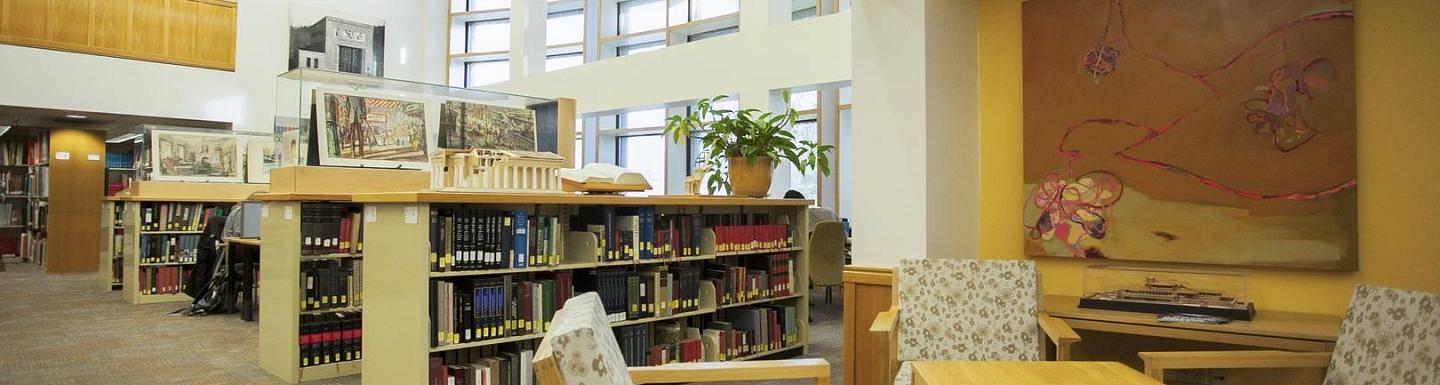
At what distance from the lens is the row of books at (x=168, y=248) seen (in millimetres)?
8406

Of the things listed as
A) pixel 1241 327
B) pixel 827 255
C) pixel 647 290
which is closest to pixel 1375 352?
pixel 1241 327

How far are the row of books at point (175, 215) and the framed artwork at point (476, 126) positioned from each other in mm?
4488

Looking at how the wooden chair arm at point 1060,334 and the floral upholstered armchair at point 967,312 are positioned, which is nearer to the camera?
the wooden chair arm at point 1060,334

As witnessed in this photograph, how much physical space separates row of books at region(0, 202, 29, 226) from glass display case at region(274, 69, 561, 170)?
11023 mm

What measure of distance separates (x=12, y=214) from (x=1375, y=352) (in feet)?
55.4

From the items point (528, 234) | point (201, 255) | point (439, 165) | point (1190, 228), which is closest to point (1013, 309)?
point (1190, 228)

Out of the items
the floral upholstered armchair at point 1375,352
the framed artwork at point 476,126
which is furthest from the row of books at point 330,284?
the floral upholstered armchair at point 1375,352

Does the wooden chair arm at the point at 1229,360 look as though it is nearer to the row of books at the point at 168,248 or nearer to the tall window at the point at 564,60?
the row of books at the point at 168,248

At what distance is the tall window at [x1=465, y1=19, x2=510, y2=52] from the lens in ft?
49.1

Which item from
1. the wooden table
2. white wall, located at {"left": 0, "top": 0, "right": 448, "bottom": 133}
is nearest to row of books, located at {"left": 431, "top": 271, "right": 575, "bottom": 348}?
the wooden table

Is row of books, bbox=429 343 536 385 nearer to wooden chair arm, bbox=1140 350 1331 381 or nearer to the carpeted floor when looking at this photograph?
the carpeted floor

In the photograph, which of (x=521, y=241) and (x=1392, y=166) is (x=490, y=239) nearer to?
(x=521, y=241)

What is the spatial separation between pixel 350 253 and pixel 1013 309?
383 centimetres

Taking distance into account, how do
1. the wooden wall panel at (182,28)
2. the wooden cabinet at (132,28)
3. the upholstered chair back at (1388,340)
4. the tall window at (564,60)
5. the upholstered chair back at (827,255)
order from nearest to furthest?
the upholstered chair back at (1388,340) → the upholstered chair back at (827,255) → the wooden cabinet at (132,28) → the wooden wall panel at (182,28) → the tall window at (564,60)
